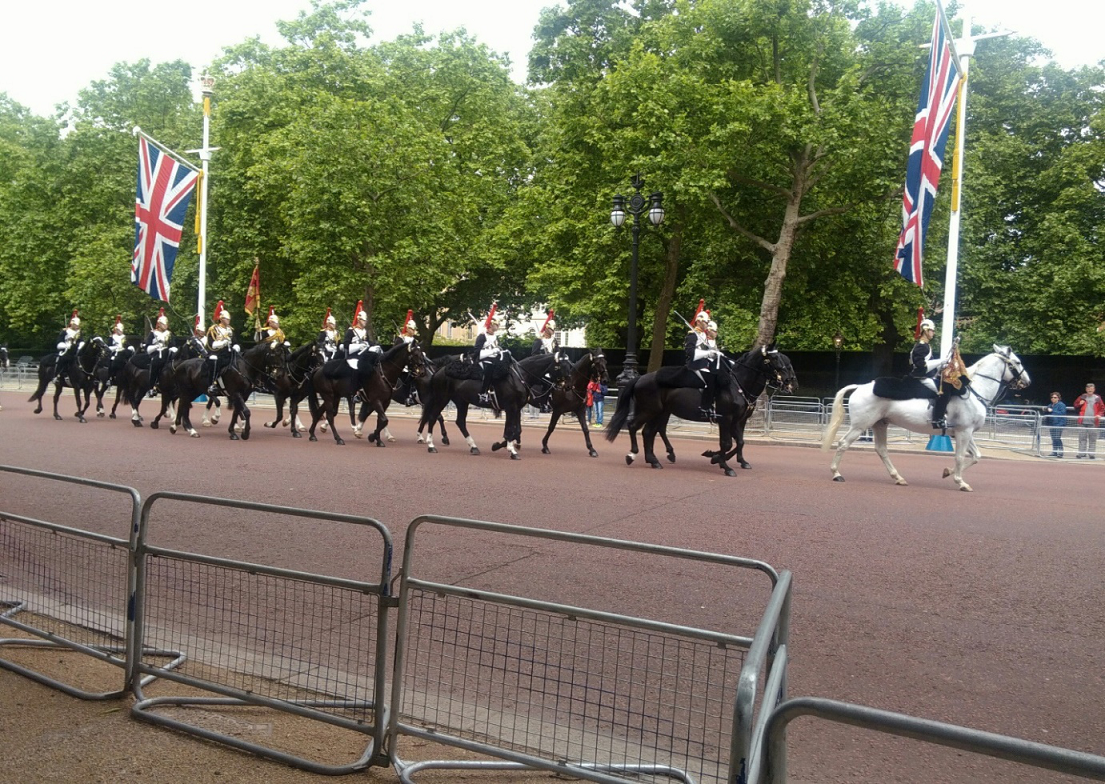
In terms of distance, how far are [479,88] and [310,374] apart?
23713 millimetres

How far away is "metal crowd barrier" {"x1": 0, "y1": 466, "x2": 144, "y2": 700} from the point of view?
5.11m

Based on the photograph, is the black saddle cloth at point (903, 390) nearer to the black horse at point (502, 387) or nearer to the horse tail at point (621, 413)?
the horse tail at point (621, 413)

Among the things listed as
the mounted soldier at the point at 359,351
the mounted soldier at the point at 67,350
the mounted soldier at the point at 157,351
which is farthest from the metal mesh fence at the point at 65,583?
the mounted soldier at the point at 67,350

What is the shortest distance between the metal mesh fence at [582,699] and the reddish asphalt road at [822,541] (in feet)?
1.61

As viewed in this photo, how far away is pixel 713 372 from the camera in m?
16.6

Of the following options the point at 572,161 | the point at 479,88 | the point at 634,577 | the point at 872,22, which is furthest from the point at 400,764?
the point at 479,88

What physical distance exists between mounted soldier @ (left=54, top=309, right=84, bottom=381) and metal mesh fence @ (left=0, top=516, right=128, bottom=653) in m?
21.1

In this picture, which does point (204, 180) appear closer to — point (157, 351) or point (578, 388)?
point (157, 351)

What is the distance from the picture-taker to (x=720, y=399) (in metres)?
16.5

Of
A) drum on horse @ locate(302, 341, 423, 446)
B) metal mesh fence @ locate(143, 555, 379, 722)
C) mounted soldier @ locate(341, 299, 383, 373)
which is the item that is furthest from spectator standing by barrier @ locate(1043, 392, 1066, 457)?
metal mesh fence @ locate(143, 555, 379, 722)

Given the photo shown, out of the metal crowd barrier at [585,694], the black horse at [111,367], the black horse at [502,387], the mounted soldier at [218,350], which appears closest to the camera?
the metal crowd barrier at [585,694]

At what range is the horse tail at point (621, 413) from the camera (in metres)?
17.4

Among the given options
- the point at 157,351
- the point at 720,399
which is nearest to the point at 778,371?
the point at 720,399

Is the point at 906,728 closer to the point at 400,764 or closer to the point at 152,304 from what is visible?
the point at 400,764
